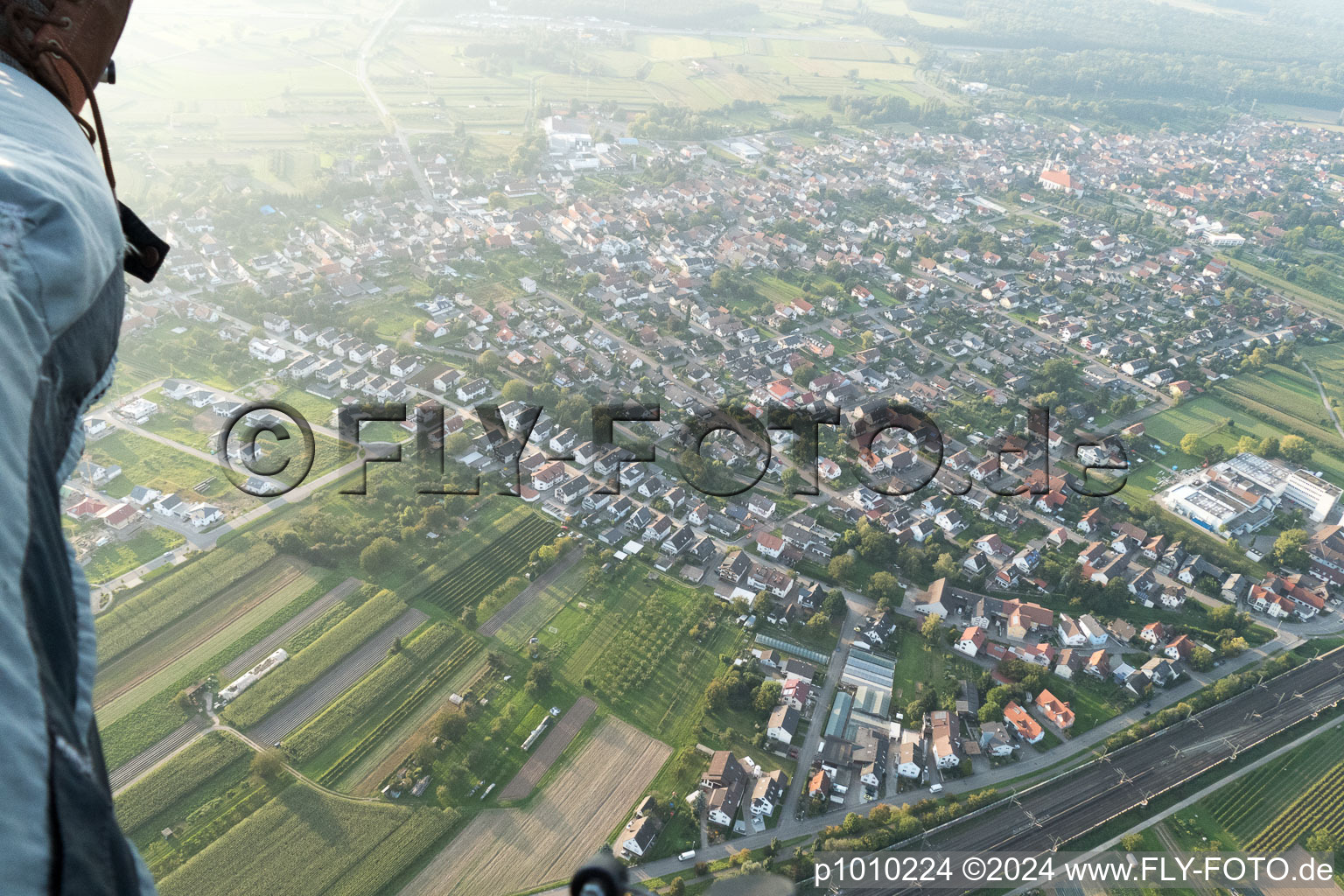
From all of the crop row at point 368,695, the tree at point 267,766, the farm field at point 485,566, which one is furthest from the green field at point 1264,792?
the tree at point 267,766

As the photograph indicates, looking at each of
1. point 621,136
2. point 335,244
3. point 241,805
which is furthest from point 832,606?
point 621,136

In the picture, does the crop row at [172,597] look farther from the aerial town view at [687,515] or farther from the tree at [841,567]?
the tree at [841,567]

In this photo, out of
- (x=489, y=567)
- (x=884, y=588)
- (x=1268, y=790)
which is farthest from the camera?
(x=884, y=588)

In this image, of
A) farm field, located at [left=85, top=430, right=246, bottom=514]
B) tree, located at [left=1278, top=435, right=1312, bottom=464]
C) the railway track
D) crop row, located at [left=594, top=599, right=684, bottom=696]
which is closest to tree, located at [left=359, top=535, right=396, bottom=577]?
farm field, located at [left=85, top=430, right=246, bottom=514]

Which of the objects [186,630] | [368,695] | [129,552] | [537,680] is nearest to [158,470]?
[129,552]

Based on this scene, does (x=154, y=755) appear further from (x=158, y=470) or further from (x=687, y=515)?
(x=687, y=515)

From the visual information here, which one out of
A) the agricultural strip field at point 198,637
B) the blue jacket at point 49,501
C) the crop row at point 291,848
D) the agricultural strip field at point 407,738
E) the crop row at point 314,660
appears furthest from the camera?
the agricultural strip field at point 198,637
